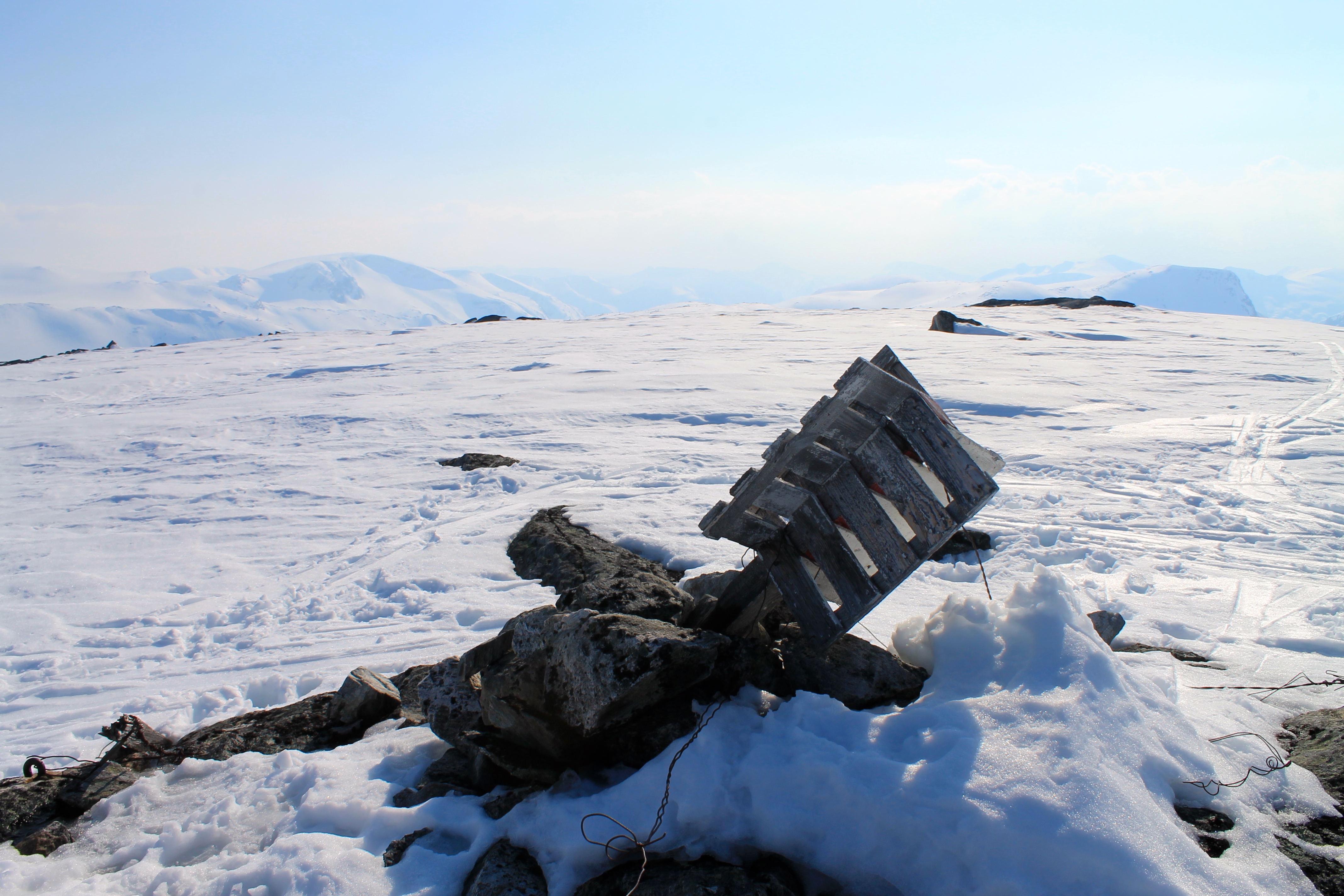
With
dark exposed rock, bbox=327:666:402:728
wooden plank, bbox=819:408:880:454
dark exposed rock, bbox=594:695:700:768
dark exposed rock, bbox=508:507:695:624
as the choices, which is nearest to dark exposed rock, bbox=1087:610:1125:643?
wooden plank, bbox=819:408:880:454

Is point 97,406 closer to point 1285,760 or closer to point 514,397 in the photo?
point 514,397

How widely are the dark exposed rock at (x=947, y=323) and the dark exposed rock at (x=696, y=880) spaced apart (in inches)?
769

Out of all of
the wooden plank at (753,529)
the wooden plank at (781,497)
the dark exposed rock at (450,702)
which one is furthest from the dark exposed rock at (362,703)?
the wooden plank at (781,497)

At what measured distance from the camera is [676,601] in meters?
4.41

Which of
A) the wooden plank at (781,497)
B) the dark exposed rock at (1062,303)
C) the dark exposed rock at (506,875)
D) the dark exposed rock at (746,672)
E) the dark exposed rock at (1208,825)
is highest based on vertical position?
the dark exposed rock at (1062,303)

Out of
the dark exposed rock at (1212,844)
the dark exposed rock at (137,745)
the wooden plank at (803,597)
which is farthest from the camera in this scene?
the dark exposed rock at (137,745)

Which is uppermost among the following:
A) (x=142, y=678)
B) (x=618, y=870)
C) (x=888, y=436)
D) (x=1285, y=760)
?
(x=888, y=436)

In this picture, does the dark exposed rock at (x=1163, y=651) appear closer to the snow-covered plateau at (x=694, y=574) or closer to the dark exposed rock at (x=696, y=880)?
the snow-covered plateau at (x=694, y=574)

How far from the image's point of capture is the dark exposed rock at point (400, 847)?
9.63ft

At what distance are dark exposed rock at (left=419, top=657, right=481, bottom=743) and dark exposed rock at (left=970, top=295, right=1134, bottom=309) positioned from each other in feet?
94.8

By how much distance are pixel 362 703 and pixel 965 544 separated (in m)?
4.71

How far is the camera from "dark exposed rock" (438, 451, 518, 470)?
9.29m

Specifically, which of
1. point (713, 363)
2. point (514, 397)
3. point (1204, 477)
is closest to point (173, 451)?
point (514, 397)

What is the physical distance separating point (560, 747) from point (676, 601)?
4.49 feet
